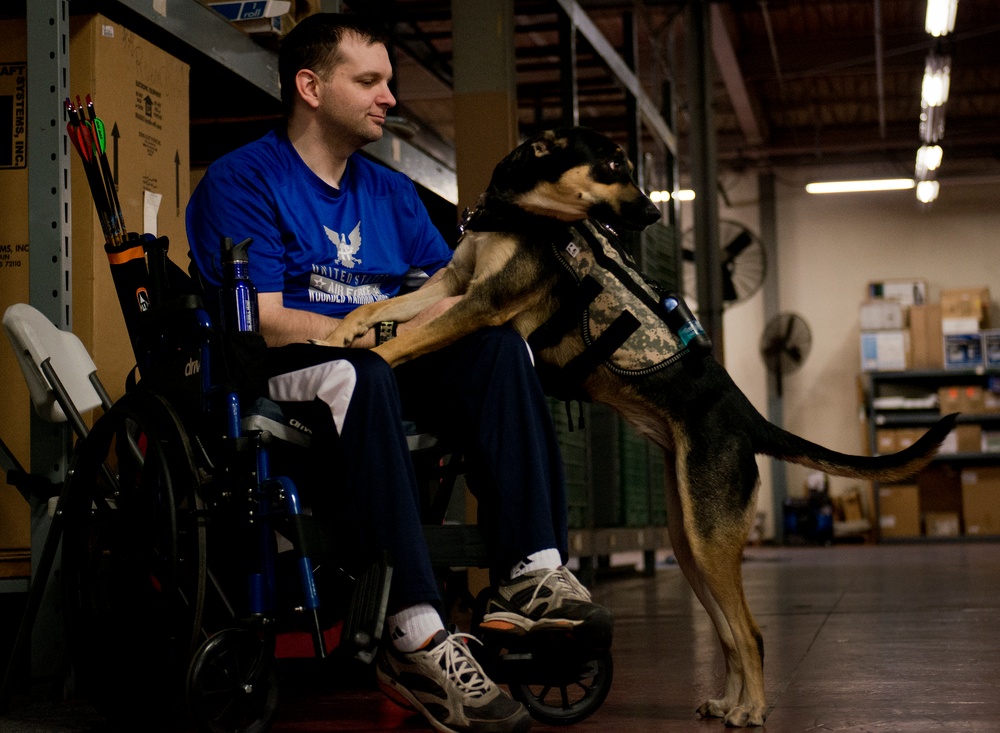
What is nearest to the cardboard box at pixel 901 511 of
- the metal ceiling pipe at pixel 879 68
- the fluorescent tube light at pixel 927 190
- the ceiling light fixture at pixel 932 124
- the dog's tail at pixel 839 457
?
the fluorescent tube light at pixel 927 190

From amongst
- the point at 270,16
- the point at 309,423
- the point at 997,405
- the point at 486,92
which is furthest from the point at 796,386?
the point at 309,423

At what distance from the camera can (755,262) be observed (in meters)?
9.90

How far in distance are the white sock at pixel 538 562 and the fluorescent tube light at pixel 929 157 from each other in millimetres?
10355

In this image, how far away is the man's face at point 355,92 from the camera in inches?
88.0

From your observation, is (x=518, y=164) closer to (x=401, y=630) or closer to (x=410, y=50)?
(x=401, y=630)

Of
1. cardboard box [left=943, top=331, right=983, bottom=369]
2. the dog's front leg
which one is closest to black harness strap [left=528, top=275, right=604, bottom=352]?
the dog's front leg

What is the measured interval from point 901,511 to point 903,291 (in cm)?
267

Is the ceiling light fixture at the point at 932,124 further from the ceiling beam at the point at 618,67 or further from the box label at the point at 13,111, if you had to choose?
the box label at the point at 13,111

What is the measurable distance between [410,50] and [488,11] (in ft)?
13.1

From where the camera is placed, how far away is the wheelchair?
1.69 m

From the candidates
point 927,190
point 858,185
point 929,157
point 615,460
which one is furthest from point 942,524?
point 615,460

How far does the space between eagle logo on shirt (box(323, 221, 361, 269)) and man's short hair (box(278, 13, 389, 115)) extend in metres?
0.29

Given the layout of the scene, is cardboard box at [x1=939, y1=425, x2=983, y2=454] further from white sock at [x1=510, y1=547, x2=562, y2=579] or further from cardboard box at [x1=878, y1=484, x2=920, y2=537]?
white sock at [x1=510, y1=547, x2=562, y2=579]

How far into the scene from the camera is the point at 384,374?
179 centimetres
